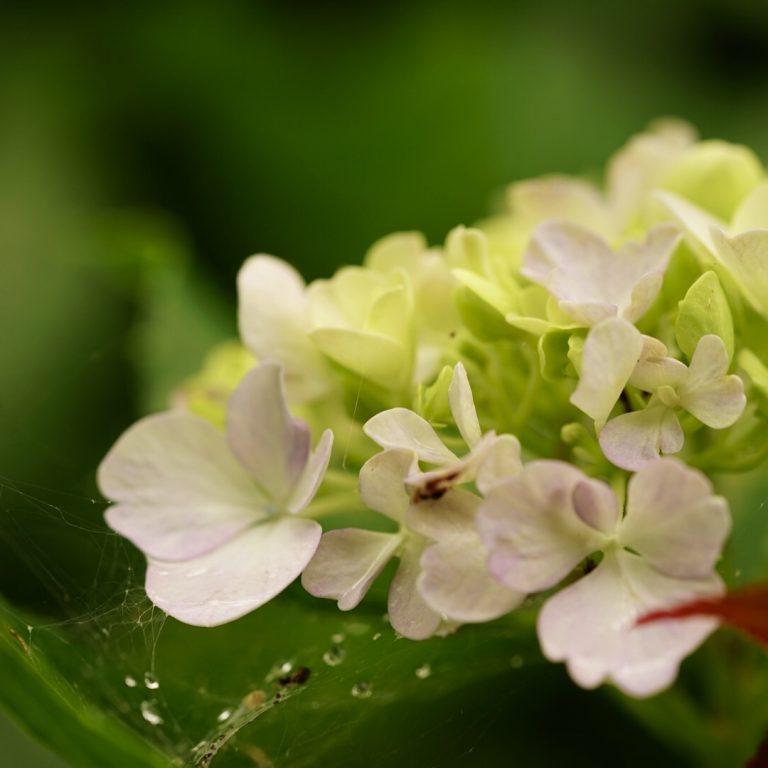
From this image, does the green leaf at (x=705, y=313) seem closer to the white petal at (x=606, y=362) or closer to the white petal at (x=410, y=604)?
the white petal at (x=606, y=362)

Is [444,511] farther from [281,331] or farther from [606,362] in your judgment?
[281,331]

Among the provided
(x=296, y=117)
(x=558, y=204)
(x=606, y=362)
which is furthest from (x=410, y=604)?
(x=296, y=117)

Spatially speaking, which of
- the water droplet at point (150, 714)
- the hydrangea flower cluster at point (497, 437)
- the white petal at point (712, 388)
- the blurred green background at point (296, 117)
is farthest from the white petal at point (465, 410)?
the blurred green background at point (296, 117)

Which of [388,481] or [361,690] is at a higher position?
[388,481]

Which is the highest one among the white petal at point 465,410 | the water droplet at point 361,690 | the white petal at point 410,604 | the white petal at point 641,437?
the white petal at point 465,410

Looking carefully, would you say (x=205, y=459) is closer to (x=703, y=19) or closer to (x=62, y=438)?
(x=62, y=438)

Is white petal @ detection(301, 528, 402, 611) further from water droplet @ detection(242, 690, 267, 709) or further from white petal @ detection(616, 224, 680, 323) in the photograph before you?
white petal @ detection(616, 224, 680, 323)
